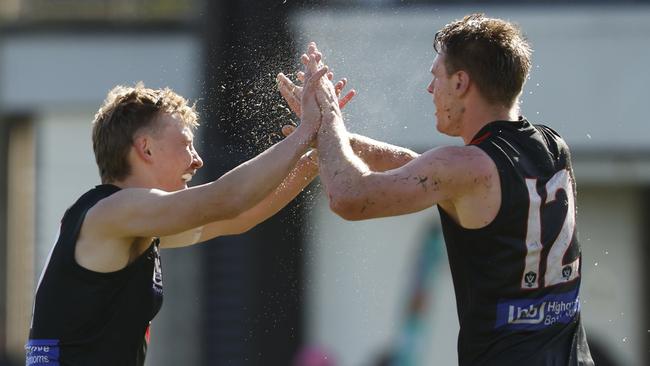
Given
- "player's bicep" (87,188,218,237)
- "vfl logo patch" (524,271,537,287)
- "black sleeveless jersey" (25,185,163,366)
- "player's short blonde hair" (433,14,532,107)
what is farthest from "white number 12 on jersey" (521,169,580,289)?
"black sleeveless jersey" (25,185,163,366)

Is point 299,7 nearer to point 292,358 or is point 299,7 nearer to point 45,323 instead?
point 45,323

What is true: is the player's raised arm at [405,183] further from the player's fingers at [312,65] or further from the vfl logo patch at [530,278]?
the player's fingers at [312,65]

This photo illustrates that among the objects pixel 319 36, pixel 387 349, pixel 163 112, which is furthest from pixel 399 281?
pixel 163 112

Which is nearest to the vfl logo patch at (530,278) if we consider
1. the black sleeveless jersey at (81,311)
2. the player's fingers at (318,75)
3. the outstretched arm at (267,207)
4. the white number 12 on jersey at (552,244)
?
the white number 12 on jersey at (552,244)

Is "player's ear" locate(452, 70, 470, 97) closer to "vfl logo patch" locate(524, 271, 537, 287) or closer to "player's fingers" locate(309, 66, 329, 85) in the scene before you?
"player's fingers" locate(309, 66, 329, 85)

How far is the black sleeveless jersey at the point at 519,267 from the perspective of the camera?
14.7ft

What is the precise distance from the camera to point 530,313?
4.52 metres

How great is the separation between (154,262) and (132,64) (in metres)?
9.19

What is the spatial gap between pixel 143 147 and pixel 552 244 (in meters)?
1.63

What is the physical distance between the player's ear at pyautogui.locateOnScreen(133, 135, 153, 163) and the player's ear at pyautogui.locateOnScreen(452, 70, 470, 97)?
1.22 metres

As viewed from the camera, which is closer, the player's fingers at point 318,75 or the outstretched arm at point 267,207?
the player's fingers at point 318,75

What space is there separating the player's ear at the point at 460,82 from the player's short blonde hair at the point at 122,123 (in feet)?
3.73

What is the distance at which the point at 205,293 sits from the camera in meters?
12.5

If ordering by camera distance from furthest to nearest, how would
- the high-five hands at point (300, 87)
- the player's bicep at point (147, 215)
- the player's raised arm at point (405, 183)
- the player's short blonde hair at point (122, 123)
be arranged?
the high-five hands at point (300, 87), the player's short blonde hair at point (122, 123), the player's bicep at point (147, 215), the player's raised arm at point (405, 183)
